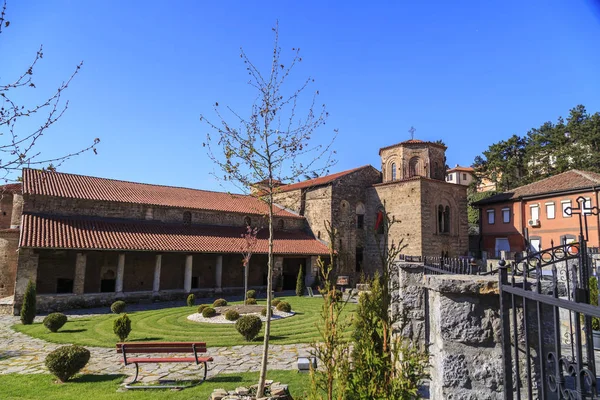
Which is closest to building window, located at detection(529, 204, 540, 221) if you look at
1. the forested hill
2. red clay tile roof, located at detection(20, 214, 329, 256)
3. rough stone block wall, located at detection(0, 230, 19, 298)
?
the forested hill

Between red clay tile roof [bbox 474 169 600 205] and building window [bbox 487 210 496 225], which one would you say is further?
building window [bbox 487 210 496 225]

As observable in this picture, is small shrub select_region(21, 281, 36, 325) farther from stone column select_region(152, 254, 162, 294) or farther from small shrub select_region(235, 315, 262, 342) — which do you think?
small shrub select_region(235, 315, 262, 342)

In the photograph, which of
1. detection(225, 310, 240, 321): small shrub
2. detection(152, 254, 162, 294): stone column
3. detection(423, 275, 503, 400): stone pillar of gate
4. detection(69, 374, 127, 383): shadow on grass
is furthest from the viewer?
detection(152, 254, 162, 294): stone column

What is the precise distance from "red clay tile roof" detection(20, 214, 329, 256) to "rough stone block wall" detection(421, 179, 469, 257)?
23.9 ft

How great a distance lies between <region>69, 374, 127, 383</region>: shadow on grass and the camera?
25.2 ft

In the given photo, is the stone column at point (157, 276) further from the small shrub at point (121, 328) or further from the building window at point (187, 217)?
the small shrub at point (121, 328)

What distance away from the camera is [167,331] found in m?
12.6

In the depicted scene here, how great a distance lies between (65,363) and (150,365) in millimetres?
1992

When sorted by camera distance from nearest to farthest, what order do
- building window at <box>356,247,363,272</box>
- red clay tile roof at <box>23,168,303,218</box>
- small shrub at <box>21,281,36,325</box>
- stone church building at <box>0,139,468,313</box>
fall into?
small shrub at <box>21,281,36,325</box> < stone church building at <box>0,139,468,313</box> < red clay tile roof at <box>23,168,303,218</box> < building window at <box>356,247,363,272</box>

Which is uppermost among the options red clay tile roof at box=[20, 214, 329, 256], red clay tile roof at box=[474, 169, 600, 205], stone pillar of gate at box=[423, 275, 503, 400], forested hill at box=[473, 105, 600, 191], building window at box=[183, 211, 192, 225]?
forested hill at box=[473, 105, 600, 191]

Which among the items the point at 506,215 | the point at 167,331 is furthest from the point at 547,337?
the point at 506,215

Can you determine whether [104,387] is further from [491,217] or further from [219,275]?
[491,217]

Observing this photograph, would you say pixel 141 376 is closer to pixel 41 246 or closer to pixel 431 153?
pixel 41 246

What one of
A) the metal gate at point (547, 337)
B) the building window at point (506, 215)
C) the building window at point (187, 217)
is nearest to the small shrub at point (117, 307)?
the building window at point (187, 217)
